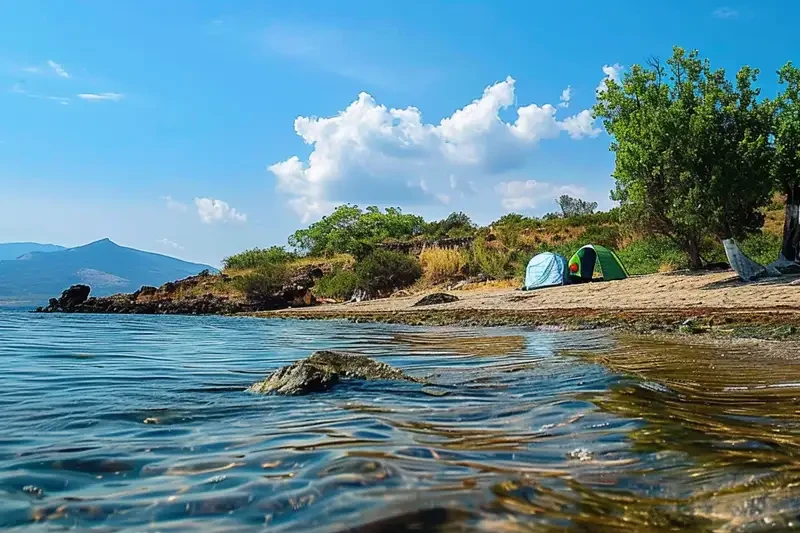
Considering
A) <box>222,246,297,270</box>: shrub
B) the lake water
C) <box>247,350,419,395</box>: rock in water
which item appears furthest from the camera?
<box>222,246,297,270</box>: shrub

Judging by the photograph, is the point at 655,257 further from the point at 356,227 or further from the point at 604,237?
the point at 356,227

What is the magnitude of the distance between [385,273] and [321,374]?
97.7 feet

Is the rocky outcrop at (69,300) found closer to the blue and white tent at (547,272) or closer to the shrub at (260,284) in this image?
the shrub at (260,284)

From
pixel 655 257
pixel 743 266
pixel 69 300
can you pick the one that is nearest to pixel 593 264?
pixel 655 257

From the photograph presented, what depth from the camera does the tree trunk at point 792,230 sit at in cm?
1833

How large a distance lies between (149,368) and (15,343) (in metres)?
5.45

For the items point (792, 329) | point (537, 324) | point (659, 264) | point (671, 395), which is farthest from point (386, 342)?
point (659, 264)

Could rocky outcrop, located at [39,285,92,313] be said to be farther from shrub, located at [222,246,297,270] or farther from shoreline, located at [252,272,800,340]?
shoreline, located at [252,272,800,340]

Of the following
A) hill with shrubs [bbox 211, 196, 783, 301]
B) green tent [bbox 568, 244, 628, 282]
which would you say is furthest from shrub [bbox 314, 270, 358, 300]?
green tent [bbox 568, 244, 628, 282]

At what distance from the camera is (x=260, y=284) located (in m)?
37.2

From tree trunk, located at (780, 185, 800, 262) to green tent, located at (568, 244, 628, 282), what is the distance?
20.6 feet

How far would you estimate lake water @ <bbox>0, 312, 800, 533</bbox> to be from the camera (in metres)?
2.25

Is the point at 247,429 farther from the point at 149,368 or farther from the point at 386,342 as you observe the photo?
the point at 386,342

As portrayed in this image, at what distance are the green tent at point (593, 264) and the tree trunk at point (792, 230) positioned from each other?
20.6 ft
